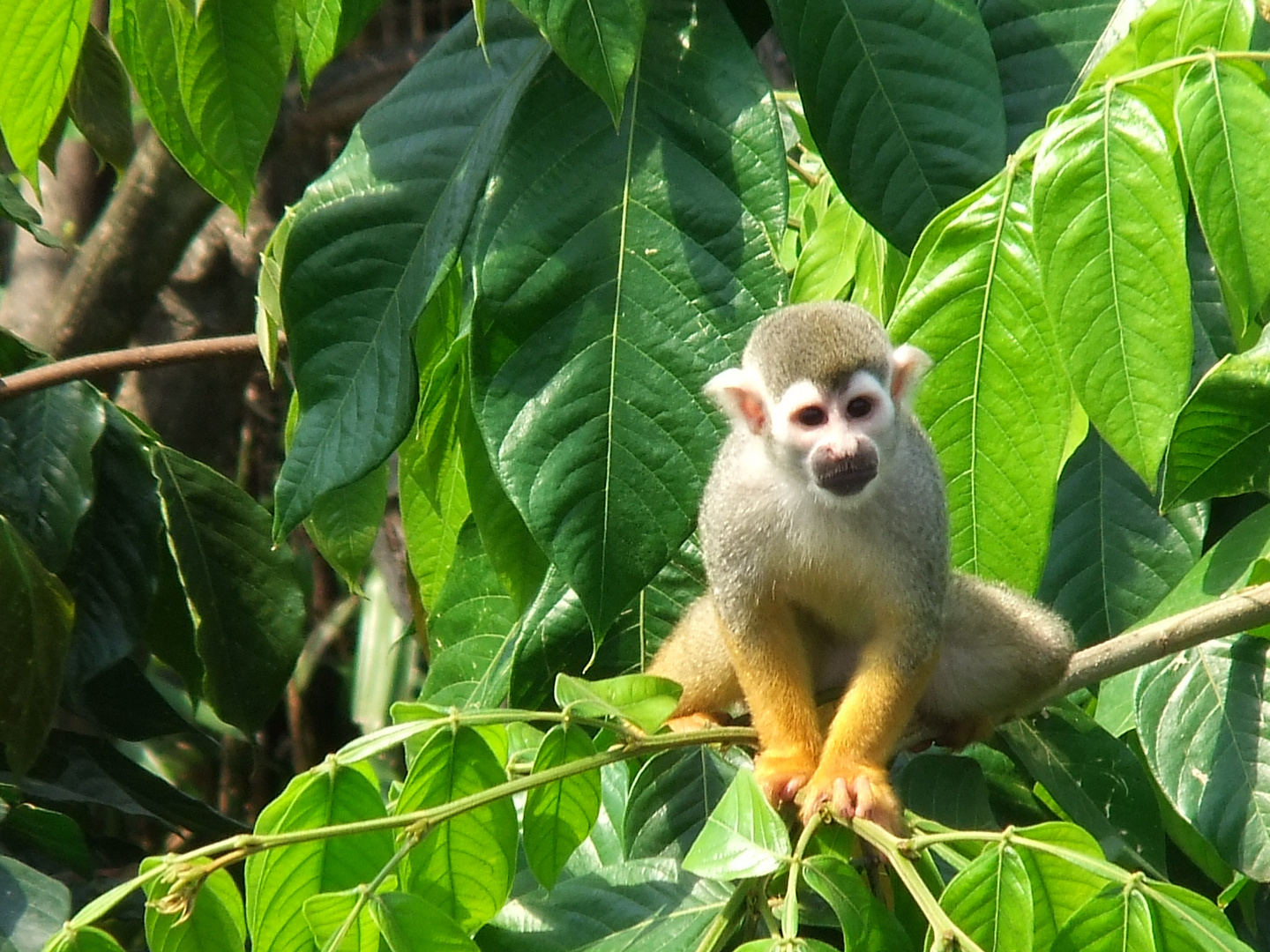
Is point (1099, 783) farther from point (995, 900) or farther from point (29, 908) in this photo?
point (29, 908)

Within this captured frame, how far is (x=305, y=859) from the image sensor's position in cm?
146

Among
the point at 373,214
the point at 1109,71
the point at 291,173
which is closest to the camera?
the point at 1109,71

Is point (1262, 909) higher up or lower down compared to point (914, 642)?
lower down

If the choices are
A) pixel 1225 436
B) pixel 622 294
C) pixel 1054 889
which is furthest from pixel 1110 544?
pixel 1054 889

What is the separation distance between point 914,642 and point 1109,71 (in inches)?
37.3

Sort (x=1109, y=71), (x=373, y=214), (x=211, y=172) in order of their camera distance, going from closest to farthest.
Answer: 1. (x=1109, y=71)
2. (x=373, y=214)
3. (x=211, y=172)

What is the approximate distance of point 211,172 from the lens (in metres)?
2.32

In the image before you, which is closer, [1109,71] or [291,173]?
[1109,71]

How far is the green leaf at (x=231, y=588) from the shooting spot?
107 inches

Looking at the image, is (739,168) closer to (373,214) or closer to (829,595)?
(373,214)

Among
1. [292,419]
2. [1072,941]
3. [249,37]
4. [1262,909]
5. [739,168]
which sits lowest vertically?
[1262,909]

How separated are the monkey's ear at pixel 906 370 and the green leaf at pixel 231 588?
1.20 m

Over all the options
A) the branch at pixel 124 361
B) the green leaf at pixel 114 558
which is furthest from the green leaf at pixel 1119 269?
the green leaf at pixel 114 558

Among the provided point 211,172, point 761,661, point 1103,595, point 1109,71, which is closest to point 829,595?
point 761,661
